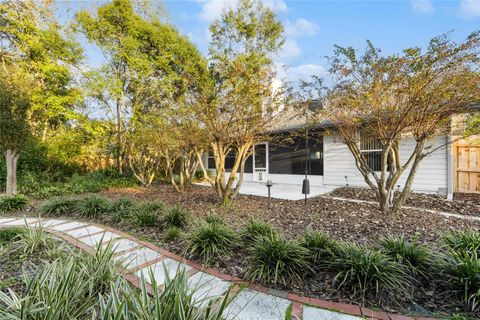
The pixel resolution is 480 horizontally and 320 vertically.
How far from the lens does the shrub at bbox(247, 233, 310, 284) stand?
2.36 m

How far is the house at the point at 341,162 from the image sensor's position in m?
6.67

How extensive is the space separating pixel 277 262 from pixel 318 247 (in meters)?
0.59

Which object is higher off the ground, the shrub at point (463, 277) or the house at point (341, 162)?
the house at point (341, 162)

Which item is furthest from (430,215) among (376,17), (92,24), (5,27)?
(5,27)

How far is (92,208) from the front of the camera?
5051 millimetres

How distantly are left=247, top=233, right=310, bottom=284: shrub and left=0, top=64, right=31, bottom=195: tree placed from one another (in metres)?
7.99

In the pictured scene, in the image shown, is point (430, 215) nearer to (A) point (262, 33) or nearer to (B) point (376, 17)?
(B) point (376, 17)

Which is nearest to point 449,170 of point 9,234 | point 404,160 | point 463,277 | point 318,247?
point 404,160

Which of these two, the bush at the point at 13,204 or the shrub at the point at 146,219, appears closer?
the shrub at the point at 146,219

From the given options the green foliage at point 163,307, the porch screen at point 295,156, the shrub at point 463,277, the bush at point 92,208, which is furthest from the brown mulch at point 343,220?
the porch screen at point 295,156

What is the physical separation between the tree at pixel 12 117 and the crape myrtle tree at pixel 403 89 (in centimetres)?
852

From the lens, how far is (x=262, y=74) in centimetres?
481

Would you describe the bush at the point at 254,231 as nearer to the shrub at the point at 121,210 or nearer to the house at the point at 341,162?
the shrub at the point at 121,210

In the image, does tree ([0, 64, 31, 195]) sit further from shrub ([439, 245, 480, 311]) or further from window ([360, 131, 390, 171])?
window ([360, 131, 390, 171])
